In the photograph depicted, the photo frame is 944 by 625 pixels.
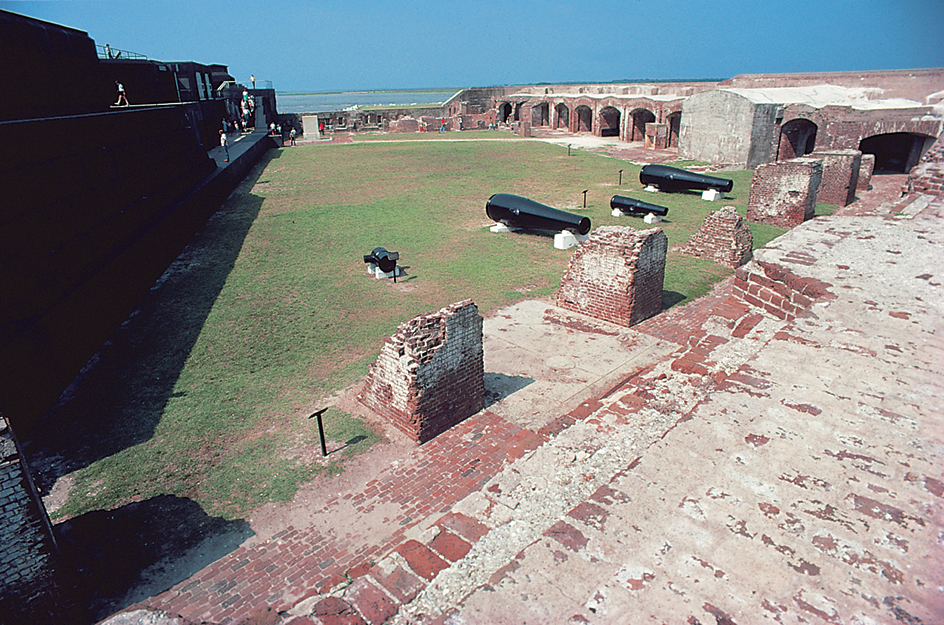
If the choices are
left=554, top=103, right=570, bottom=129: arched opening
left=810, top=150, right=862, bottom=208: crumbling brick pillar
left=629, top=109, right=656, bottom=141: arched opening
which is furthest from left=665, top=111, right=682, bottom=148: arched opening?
left=810, top=150, right=862, bottom=208: crumbling brick pillar

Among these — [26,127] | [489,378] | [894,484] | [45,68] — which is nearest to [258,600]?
[489,378]

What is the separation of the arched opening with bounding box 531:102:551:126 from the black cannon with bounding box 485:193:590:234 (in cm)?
3470

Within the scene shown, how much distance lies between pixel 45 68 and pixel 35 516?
11.7 metres

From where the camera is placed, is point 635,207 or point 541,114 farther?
point 541,114

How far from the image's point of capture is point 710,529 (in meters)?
3.16

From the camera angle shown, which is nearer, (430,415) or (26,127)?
(430,415)

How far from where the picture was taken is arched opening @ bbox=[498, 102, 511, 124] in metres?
52.8

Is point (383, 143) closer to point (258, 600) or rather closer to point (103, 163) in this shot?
point (103, 163)

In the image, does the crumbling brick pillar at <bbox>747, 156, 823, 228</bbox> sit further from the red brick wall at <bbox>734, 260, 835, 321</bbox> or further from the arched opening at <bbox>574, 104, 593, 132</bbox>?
the arched opening at <bbox>574, 104, 593, 132</bbox>

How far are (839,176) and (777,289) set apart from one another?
1400 centimetres

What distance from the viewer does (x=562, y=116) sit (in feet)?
152

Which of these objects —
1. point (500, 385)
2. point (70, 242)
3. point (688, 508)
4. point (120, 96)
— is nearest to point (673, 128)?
point (120, 96)

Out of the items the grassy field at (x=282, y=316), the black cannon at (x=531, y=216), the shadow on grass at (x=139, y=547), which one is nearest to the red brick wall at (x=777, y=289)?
the grassy field at (x=282, y=316)

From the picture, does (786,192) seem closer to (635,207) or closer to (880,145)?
(635,207)
